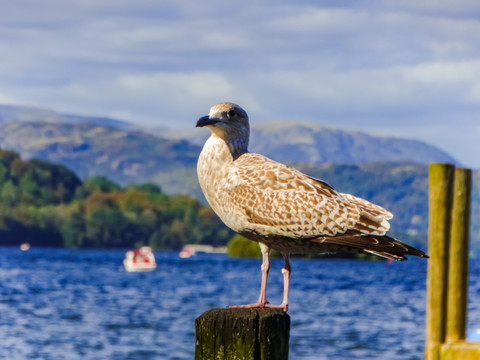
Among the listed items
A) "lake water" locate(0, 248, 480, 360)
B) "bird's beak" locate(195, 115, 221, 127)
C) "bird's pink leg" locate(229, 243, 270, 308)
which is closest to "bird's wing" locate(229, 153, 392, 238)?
"bird's pink leg" locate(229, 243, 270, 308)

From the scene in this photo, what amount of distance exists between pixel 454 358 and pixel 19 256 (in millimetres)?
176724

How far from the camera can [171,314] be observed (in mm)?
64875

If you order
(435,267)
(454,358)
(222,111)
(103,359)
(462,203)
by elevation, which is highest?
(222,111)

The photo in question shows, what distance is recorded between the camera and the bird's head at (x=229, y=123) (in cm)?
839

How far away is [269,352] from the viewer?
615 centimetres

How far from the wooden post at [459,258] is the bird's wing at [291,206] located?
639mm

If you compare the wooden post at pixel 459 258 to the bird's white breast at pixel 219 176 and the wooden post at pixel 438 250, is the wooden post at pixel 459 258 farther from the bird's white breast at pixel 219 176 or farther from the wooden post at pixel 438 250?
the bird's white breast at pixel 219 176

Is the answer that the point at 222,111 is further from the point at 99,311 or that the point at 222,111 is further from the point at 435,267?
the point at 99,311

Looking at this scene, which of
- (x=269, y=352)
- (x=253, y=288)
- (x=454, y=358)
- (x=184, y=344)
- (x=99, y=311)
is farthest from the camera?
(x=253, y=288)

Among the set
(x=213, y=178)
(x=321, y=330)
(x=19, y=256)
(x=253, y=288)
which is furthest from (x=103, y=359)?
(x=19, y=256)

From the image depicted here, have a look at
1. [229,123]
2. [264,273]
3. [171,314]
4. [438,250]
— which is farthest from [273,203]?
[171,314]

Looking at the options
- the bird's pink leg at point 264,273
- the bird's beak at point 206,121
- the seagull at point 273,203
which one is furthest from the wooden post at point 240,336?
the bird's beak at point 206,121

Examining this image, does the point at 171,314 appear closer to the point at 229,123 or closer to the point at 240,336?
the point at 229,123

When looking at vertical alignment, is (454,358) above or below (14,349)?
above
